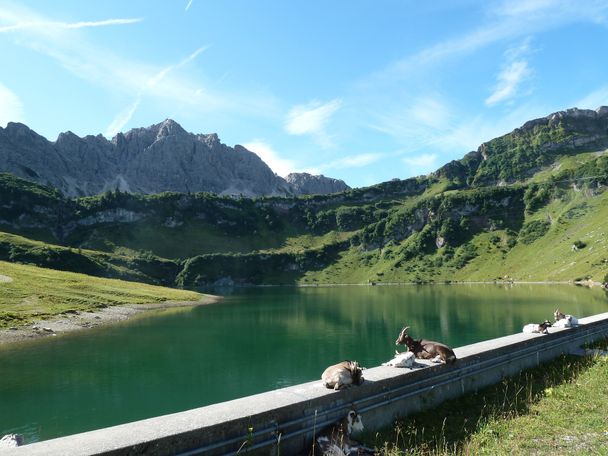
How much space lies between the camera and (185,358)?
194 ft

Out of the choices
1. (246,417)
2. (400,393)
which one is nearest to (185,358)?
(400,393)

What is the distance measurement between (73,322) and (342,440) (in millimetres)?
84205

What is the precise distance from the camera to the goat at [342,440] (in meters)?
12.5

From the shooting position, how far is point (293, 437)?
496 inches

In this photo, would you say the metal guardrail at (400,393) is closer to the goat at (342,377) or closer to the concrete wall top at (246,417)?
the concrete wall top at (246,417)

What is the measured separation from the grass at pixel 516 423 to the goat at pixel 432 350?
1769 millimetres

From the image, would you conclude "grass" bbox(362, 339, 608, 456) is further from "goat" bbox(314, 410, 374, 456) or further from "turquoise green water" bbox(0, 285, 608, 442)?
"turquoise green water" bbox(0, 285, 608, 442)

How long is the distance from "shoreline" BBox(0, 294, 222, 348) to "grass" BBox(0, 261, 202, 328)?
206 centimetres

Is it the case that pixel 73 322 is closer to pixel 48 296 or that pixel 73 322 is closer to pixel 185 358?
pixel 48 296

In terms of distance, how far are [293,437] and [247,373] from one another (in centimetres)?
3961

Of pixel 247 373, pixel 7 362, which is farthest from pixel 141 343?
pixel 247 373

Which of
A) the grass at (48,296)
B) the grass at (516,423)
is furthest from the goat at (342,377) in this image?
the grass at (48,296)

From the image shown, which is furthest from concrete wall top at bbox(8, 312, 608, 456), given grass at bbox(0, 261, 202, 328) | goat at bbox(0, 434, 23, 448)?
grass at bbox(0, 261, 202, 328)

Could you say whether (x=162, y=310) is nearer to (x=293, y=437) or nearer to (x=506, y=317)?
(x=506, y=317)
